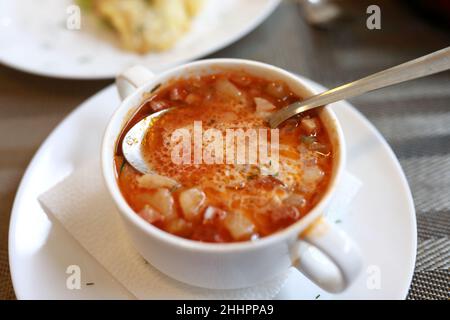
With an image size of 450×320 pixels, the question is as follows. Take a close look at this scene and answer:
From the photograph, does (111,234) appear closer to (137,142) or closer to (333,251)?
(137,142)

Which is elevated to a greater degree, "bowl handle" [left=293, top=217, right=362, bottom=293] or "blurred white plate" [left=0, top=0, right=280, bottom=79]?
"blurred white plate" [left=0, top=0, right=280, bottom=79]

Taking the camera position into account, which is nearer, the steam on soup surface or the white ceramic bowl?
the white ceramic bowl

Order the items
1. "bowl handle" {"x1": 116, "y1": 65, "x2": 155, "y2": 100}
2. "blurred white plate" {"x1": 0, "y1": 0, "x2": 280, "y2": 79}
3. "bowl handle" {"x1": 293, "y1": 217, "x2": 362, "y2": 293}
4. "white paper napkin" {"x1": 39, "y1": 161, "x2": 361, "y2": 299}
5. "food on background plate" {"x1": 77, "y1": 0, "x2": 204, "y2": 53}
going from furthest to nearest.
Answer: "food on background plate" {"x1": 77, "y1": 0, "x2": 204, "y2": 53} < "blurred white plate" {"x1": 0, "y1": 0, "x2": 280, "y2": 79} < "bowl handle" {"x1": 116, "y1": 65, "x2": 155, "y2": 100} < "white paper napkin" {"x1": 39, "y1": 161, "x2": 361, "y2": 299} < "bowl handle" {"x1": 293, "y1": 217, "x2": 362, "y2": 293}

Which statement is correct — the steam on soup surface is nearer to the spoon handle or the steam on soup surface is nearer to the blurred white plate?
the spoon handle

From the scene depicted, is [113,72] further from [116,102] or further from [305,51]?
[305,51]

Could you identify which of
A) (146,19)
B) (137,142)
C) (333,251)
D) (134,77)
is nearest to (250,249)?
(333,251)

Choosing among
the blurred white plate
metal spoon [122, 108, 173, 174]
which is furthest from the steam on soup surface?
the blurred white plate

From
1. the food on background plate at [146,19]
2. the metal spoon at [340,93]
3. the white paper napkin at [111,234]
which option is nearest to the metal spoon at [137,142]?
the metal spoon at [340,93]
